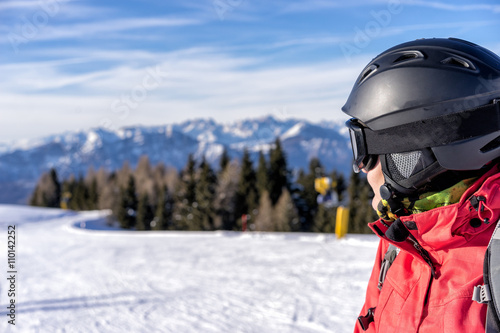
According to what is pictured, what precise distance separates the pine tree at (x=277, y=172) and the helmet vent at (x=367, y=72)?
146 ft

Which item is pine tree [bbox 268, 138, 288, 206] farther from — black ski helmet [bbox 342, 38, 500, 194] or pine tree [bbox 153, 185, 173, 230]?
black ski helmet [bbox 342, 38, 500, 194]

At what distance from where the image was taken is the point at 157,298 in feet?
21.0

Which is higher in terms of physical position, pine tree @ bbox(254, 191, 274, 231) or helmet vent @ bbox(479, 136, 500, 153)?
helmet vent @ bbox(479, 136, 500, 153)

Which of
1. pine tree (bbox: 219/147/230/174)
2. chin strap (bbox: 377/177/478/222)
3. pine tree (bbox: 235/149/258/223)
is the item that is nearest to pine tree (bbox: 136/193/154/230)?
pine tree (bbox: 219/147/230/174)

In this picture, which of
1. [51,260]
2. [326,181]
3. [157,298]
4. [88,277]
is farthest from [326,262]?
[51,260]

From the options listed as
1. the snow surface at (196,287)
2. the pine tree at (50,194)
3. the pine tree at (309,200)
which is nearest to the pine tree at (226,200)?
the pine tree at (309,200)

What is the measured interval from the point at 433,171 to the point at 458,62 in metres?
0.41

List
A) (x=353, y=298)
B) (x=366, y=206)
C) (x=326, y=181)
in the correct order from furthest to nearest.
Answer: (x=366, y=206)
(x=326, y=181)
(x=353, y=298)

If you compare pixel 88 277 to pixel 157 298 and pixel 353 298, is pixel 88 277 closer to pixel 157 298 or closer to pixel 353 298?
pixel 157 298

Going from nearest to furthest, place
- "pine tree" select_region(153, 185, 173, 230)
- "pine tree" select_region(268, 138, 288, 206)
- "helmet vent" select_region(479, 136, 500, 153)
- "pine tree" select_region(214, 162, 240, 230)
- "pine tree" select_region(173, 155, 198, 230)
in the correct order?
"helmet vent" select_region(479, 136, 500, 153) → "pine tree" select_region(214, 162, 240, 230) → "pine tree" select_region(173, 155, 198, 230) → "pine tree" select_region(268, 138, 288, 206) → "pine tree" select_region(153, 185, 173, 230)

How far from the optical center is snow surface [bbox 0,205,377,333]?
5.19m

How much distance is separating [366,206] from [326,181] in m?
28.7

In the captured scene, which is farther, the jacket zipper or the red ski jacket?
the jacket zipper

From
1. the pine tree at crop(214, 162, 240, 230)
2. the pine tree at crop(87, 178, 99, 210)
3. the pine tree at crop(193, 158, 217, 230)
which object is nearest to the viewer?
the pine tree at crop(193, 158, 217, 230)
